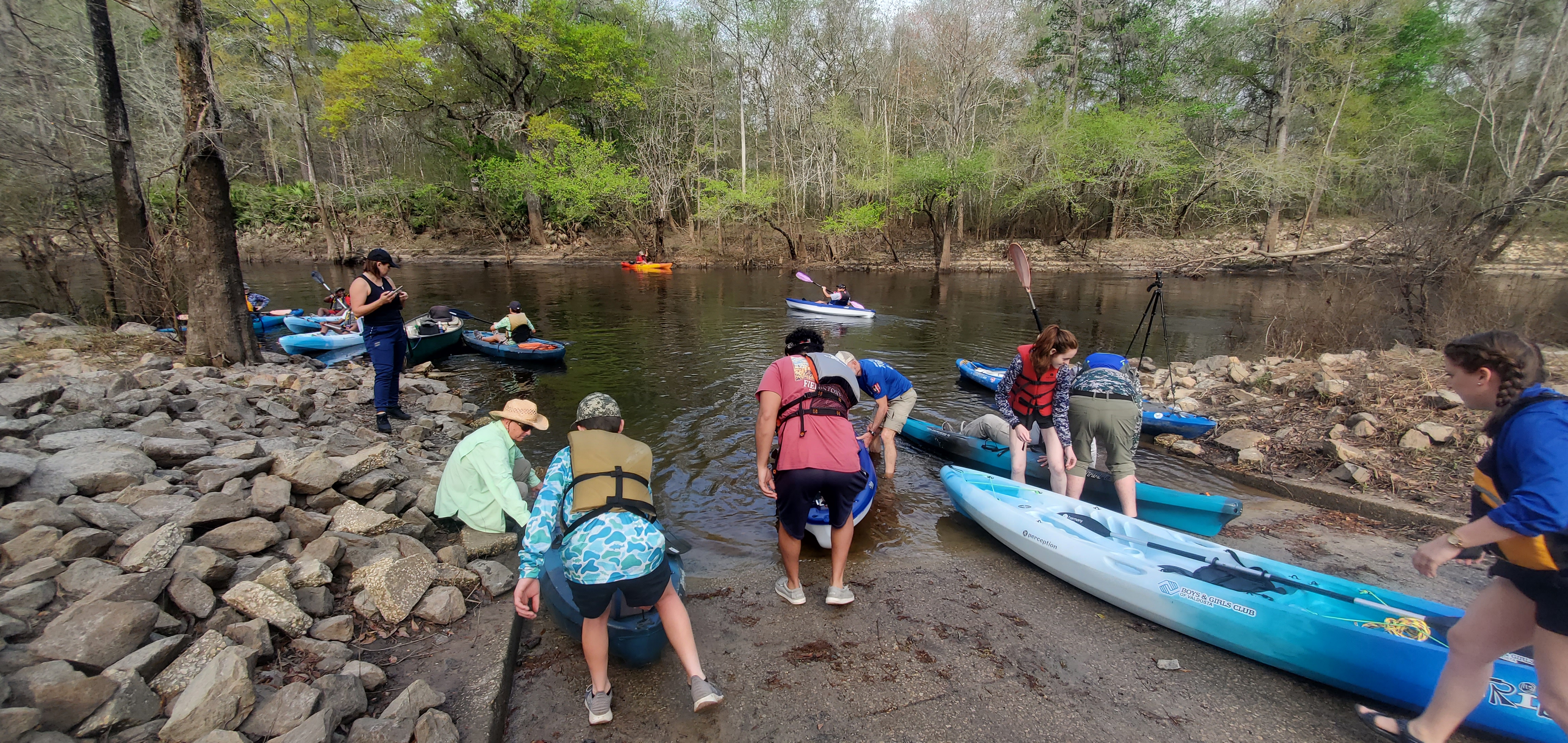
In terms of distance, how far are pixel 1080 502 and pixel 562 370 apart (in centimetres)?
893

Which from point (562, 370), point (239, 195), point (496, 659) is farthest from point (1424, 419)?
point (239, 195)

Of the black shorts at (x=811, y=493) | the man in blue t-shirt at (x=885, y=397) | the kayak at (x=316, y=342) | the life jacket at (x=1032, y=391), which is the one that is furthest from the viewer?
the kayak at (x=316, y=342)

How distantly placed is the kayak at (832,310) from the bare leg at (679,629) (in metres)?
14.2

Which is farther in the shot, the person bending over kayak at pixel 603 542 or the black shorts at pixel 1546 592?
the person bending over kayak at pixel 603 542

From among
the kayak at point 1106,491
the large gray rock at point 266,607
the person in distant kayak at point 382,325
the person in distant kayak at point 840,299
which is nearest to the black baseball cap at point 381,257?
the person in distant kayak at point 382,325

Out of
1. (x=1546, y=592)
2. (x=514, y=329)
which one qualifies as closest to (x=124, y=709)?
(x=1546, y=592)

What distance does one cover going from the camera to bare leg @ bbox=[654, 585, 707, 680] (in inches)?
108

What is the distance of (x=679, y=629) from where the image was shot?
2.74m

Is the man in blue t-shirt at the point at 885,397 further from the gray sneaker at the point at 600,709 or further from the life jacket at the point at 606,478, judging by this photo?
the gray sneaker at the point at 600,709

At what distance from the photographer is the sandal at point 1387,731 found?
268 centimetres

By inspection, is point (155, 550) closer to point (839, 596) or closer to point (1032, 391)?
point (839, 596)

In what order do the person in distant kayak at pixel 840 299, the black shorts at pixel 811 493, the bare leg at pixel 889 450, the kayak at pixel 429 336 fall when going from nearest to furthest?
the black shorts at pixel 811 493, the bare leg at pixel 889 450, the kayak at pixel 429 336, the person in distant kayak at pixel 840 299

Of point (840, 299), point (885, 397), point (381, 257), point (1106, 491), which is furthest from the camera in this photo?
point (840, 299)

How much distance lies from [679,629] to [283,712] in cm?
154
